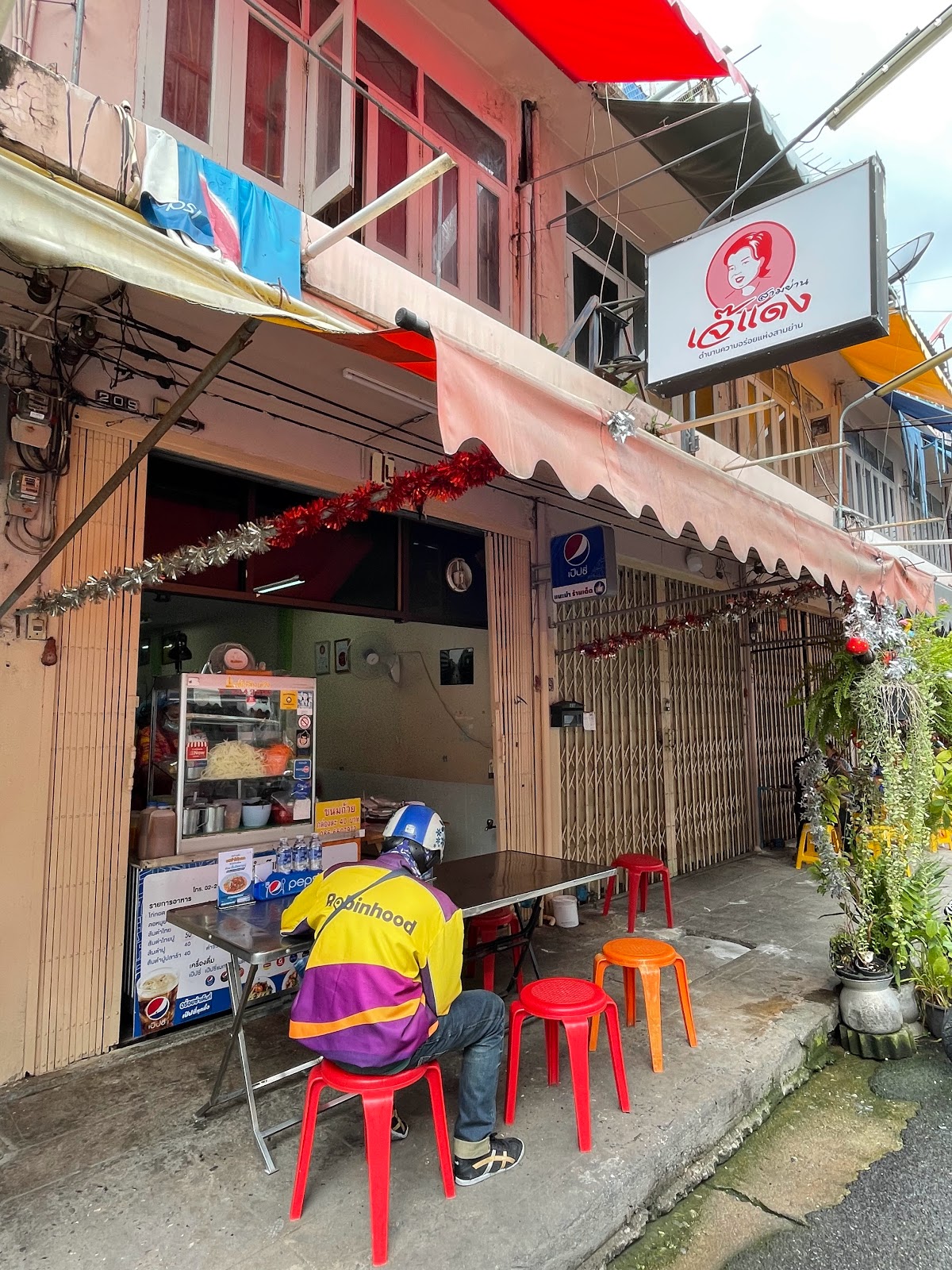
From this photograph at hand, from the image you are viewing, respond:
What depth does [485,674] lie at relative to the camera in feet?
23.9

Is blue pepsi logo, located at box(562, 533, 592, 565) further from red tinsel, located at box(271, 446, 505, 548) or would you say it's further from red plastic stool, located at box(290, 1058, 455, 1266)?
red plastic stool, located at box(290, 1058, 455, 1266)

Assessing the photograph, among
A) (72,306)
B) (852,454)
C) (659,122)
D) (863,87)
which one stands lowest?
(72,306)

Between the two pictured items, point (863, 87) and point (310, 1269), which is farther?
point (863, 87)

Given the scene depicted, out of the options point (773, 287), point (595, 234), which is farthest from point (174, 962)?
point (595, 234)

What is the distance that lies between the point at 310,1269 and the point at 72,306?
14.2ft

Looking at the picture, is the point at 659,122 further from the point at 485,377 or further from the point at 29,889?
the point at 29,889

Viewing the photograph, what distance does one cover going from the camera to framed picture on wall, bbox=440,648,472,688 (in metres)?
7.48

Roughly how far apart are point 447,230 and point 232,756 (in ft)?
15.4

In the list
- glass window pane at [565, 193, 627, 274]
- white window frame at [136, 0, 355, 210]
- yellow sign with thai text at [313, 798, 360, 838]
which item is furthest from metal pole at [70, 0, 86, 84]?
glass window pane at [565, 193, 627, 274]

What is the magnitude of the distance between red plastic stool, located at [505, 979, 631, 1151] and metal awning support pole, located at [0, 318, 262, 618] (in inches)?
109

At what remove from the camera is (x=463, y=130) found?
21.3ft

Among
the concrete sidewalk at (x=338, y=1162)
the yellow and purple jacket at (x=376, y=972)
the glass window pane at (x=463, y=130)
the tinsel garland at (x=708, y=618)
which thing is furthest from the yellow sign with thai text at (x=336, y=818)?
the glass window pane at (x=463, y=130)

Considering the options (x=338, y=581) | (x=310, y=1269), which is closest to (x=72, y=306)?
(x=338, y=581)

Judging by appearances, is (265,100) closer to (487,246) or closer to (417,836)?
(487,246)
